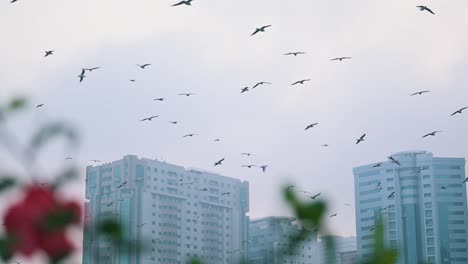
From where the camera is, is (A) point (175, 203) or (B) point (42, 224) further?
(A) point (175, 203)

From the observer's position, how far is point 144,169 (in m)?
121

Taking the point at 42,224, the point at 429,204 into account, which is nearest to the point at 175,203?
the point at 429,204

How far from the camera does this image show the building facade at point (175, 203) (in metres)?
119

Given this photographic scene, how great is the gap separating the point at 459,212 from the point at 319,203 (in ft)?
467

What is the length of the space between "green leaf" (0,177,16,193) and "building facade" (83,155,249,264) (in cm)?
10989

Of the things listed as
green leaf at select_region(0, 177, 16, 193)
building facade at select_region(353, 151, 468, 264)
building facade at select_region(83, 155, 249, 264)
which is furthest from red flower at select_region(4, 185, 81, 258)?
building facade at select_region(353, 151, 468, 264)

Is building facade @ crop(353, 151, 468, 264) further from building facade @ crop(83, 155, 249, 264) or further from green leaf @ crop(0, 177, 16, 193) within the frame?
green leaf @ crop(0, 177, 16, 193)

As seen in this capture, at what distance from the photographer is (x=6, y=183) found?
223 centimetres

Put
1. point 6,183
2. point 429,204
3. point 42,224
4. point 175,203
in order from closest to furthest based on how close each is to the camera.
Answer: point 42,224 < point 6,183 < point 175,203 < point 429,204

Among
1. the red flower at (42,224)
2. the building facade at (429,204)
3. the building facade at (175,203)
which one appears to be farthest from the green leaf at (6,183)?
the building facade at (429,204)

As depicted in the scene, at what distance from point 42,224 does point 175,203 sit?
4864 inches

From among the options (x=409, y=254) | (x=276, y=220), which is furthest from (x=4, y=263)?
(x=409, y=254)

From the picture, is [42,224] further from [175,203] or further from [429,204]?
[429,204]

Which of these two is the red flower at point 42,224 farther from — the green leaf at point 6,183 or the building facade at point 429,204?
the building facade at point 429,204
